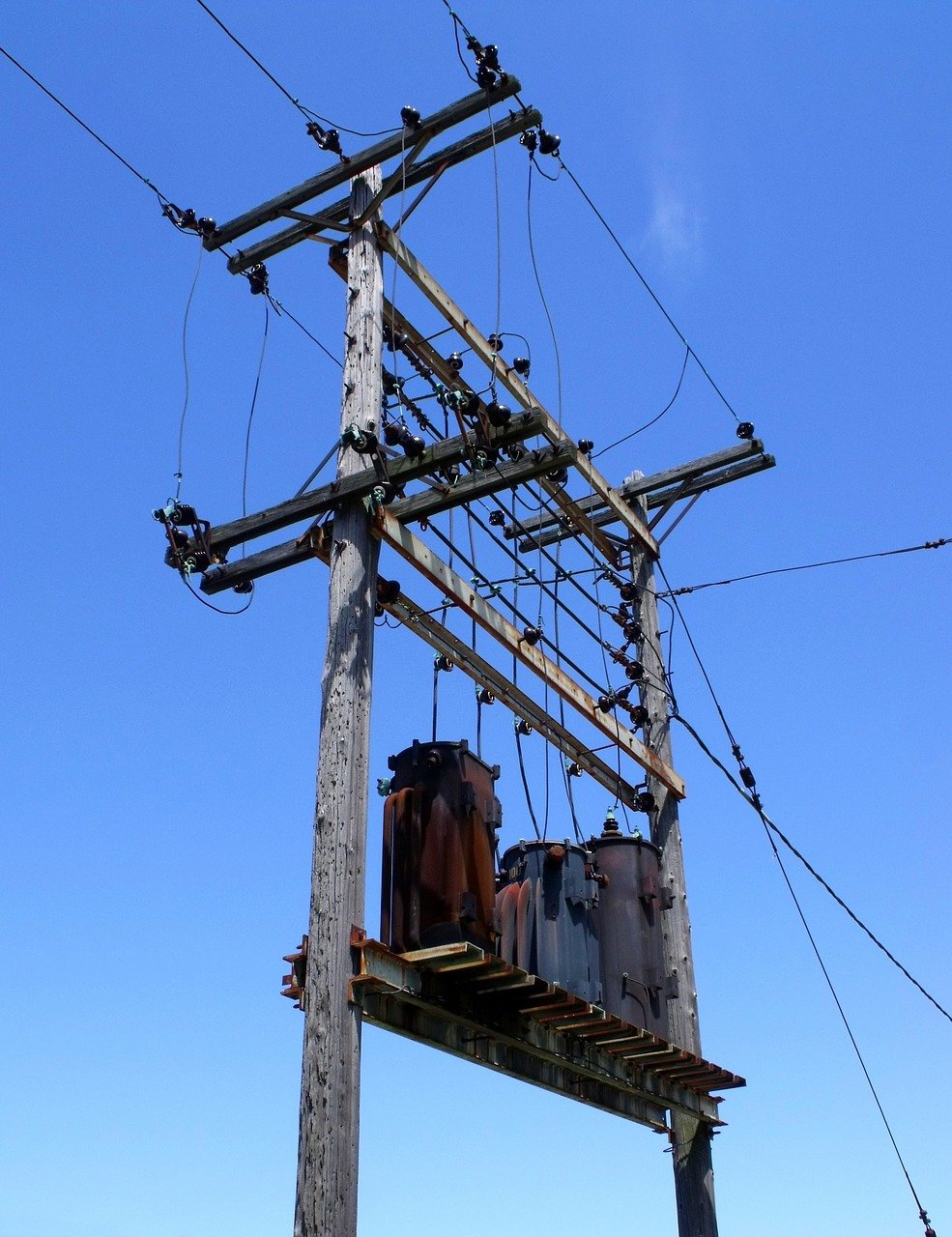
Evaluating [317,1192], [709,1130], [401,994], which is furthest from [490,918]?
[709,1130]

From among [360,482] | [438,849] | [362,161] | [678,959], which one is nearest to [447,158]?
[362,161]

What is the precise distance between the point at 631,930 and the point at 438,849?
103 inches

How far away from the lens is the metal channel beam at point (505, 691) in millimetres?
8938

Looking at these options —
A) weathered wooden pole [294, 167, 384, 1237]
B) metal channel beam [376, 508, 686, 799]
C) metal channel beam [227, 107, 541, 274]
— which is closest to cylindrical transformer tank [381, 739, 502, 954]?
weathered wooden pole [294, 167, 384, 1237]

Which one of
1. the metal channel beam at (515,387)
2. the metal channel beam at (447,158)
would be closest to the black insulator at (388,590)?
the metal channel beam at (515,387)

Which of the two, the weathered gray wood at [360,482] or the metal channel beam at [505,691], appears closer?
the weathered gray wood at [360,482]

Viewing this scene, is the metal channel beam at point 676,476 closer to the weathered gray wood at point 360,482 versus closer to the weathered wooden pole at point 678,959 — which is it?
the weathered wooden pole at point 678,959

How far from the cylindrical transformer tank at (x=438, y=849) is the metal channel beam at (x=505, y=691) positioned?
43.5 inches

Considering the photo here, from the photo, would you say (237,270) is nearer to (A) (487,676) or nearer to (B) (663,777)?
(A) (487,676)

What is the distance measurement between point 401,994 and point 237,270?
519 centimetres

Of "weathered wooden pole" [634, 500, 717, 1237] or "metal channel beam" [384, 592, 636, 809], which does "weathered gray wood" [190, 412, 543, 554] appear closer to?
"metal channel beam" [384, 592, 636, 809]

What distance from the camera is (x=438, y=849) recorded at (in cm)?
767

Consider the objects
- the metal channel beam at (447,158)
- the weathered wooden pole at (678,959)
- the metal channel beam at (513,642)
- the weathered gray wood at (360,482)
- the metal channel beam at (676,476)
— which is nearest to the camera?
the weathered gray wood at (360,482)

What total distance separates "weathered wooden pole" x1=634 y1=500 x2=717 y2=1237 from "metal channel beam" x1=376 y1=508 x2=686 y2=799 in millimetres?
330
